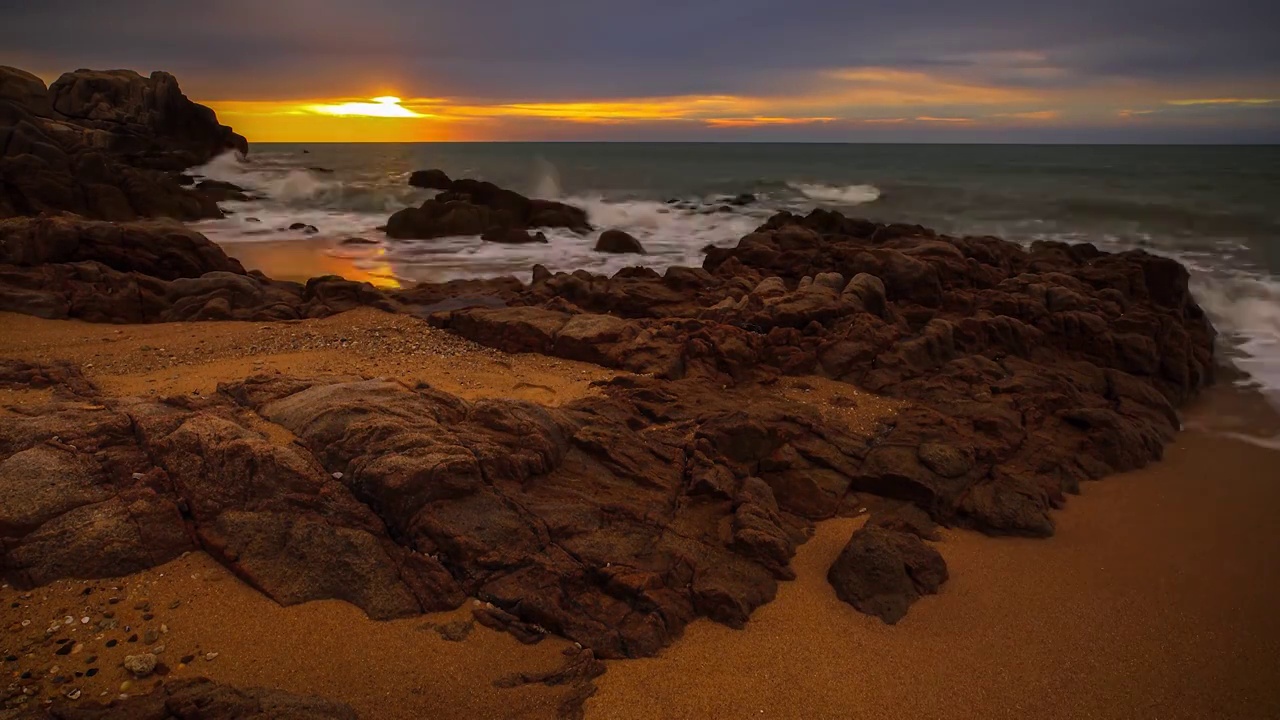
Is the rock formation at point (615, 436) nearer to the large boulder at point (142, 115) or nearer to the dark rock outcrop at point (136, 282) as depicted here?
the dark rock outcrop at point (136, 282)

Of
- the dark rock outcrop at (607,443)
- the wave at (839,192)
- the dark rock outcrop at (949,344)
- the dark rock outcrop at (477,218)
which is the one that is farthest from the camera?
the wave at (839,192)

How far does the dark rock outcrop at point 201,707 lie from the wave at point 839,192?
1738 inches

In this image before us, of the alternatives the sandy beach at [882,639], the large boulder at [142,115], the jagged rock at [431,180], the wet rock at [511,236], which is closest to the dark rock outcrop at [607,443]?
the sandy beach at [882,639]

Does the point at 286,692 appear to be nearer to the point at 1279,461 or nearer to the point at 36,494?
the point at 36,494

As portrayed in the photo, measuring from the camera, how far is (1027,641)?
16.0 feet

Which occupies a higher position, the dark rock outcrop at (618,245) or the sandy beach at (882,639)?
the dark rock outcrop at (618,245)

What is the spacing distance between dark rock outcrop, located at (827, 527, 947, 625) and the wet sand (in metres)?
0.10

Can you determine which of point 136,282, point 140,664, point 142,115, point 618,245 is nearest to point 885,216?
point 618,245

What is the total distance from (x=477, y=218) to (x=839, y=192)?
33.0m

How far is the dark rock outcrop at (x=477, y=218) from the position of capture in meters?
23.2

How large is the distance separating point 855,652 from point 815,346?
16.4 feet

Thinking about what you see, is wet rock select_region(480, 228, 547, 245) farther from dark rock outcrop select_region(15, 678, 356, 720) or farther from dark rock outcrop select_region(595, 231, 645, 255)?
dark rock outcrop select_region(15, 678, 356, 720)

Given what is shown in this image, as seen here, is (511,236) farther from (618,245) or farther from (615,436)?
(615,436)

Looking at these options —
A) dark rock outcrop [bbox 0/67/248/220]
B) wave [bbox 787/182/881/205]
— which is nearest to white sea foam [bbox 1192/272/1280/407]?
dark rock outcrop [bbox 0/67/248/220]
